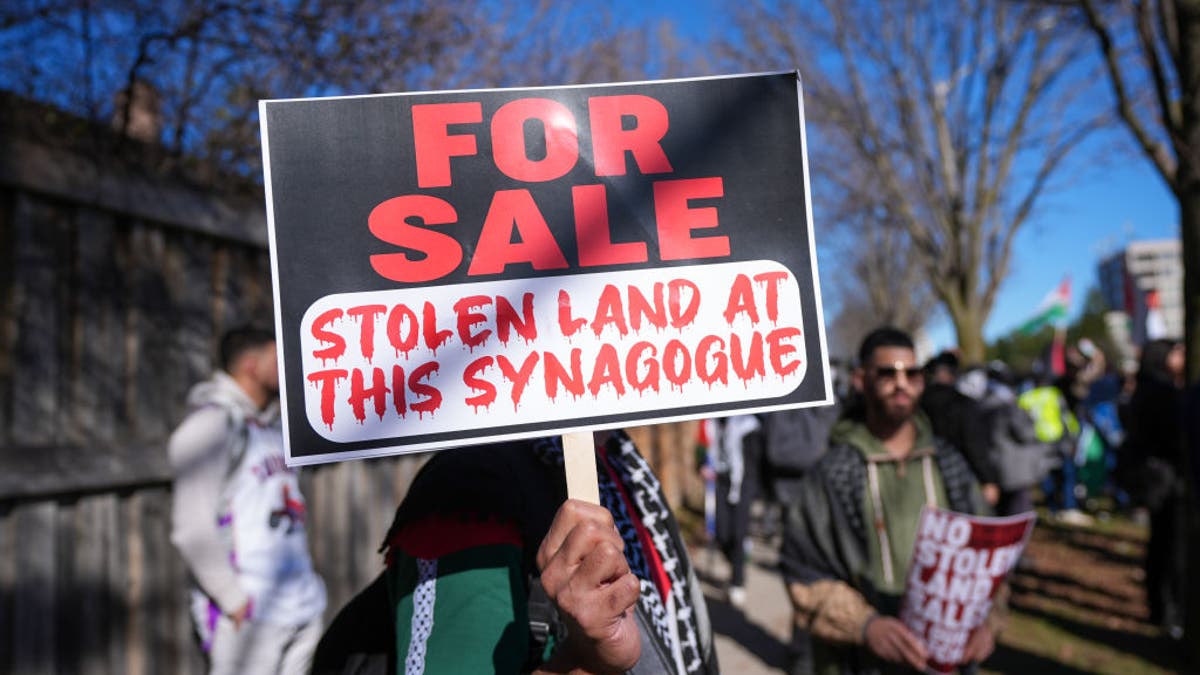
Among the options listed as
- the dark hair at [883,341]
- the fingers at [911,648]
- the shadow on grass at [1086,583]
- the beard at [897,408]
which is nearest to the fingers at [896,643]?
the fingers at [911,648]

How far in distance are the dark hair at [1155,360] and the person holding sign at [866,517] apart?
432 cm

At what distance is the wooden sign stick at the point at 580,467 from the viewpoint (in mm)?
1435

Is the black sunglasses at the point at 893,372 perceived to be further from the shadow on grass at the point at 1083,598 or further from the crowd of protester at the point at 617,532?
the shadow on grass at the point at 1083,598

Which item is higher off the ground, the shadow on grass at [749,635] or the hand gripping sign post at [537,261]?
the hand gripping sign post at [537,261]

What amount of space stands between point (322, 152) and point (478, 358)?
1.40 ft

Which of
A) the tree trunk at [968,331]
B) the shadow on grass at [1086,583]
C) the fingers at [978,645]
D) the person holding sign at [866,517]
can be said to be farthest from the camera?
the tree trunk at [968,331]

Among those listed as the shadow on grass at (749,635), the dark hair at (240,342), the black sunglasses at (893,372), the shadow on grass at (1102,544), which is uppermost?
the dark hair at (240,342)

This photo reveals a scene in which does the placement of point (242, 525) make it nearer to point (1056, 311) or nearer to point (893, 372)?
point (893, 372)

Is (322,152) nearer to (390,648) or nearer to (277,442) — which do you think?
(390,648)

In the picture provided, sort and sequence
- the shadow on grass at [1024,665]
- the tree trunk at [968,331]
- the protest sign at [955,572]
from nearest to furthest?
the protest sign at [955,572]
the shadow on grass at [1024,665]
the tree trunk at [968,331]

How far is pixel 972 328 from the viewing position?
57.2 feet

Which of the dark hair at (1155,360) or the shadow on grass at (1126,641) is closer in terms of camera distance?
the shadow on grass at (1126,641)

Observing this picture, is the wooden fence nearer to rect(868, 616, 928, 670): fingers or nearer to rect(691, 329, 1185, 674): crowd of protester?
rect(691, 329, 1185, 674): crowd of protester

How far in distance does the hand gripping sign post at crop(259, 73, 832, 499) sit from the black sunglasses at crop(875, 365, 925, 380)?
188cm
